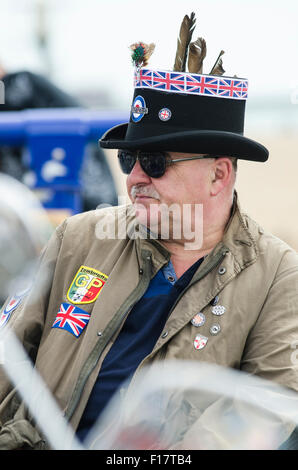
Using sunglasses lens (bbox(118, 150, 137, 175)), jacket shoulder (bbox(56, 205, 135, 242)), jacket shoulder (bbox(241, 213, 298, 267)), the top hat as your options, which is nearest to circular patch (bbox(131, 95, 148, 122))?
the top hat

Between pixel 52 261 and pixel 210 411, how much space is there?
28.6 inches

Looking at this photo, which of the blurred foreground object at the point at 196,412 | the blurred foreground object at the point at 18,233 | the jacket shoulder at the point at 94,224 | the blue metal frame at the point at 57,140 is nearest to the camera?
the blurred foreground object at the point at 196,412

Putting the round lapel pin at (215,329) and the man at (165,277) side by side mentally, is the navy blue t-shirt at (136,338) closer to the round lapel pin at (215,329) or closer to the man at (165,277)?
the man at (165,277)

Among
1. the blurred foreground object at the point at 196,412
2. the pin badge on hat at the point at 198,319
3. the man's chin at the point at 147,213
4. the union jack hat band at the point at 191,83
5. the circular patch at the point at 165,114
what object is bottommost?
the blurred foreground object at the point at 196,412

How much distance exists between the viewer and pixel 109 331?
211cm

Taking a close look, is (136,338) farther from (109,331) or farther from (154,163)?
(154,163)

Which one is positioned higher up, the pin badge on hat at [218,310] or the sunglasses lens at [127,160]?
the sunglasses lens at [127,160]

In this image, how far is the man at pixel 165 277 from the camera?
2.03m

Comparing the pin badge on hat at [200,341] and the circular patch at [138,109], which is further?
the circular patch at [138,109]

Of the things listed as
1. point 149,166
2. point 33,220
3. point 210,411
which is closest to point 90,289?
point 149,166

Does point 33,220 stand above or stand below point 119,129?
below

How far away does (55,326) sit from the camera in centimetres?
217

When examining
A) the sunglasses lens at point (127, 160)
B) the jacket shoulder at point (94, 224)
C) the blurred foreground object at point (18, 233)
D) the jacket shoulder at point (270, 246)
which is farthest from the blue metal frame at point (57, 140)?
the jacket shoulder at point (270, 246)
